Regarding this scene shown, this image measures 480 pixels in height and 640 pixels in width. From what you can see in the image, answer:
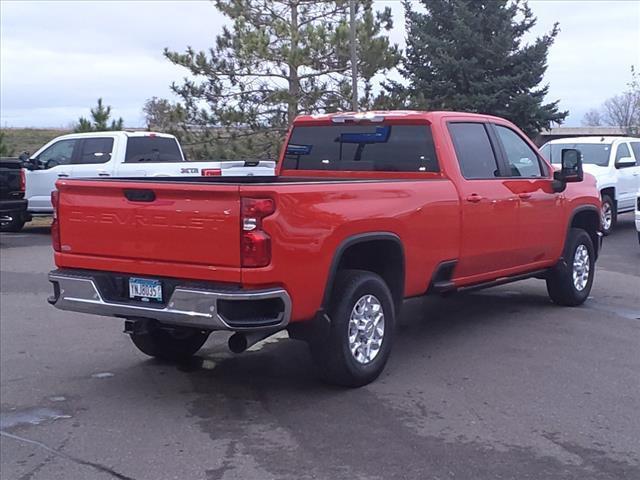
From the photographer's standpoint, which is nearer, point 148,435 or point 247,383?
point 148,435

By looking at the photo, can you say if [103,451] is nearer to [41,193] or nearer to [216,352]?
[216,352]

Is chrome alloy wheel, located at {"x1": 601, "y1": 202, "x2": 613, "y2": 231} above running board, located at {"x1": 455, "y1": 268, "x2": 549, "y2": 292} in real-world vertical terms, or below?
below

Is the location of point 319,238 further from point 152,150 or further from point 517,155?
point 152,150

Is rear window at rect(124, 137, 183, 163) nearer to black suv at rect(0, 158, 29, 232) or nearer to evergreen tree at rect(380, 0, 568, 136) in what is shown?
black suv at rect(0, 158, 29, 232)

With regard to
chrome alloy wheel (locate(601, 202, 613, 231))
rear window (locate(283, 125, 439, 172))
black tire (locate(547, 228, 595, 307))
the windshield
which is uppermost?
rear window (locate(283, 125, 439, 172))

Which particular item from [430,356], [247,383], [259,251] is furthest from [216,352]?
[259,251]

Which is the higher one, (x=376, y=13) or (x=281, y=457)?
(x=376, y=13)

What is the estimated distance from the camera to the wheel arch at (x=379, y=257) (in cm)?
694

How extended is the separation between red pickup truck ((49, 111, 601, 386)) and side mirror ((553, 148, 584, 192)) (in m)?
0.35

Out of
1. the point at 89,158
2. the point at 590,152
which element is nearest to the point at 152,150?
the point at 89,158

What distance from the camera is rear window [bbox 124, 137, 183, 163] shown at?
18.8 m

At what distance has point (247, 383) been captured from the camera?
736cm

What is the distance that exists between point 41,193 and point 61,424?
13.1 metres

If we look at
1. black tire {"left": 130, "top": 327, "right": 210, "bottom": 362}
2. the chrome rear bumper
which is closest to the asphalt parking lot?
black tire {"left": 130, "top": 327, "right": 210, "bottom": 362}
